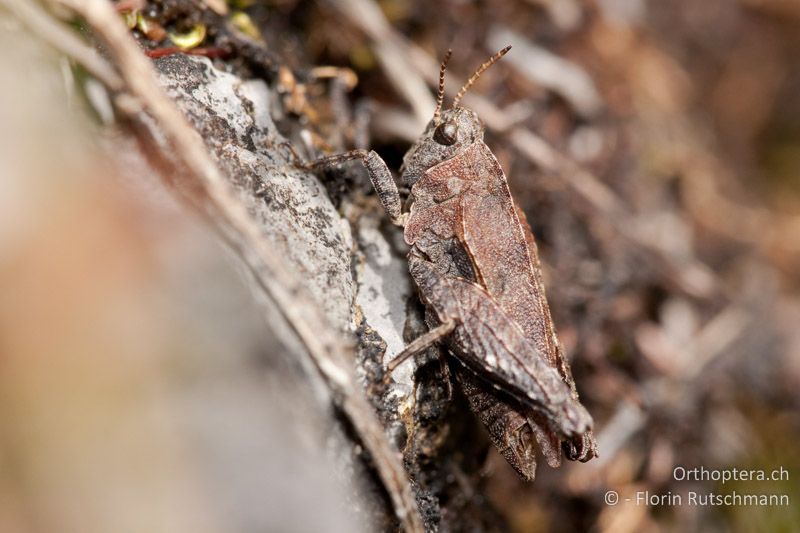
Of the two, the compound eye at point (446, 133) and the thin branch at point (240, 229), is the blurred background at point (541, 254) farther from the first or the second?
the compound eye at point (446, 133)

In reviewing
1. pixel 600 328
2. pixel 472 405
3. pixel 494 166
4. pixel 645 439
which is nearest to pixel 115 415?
pixel 472 405

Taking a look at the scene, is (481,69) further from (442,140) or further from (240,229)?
(240,229)

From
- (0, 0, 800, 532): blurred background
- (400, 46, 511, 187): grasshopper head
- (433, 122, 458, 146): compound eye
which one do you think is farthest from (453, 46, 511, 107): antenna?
(0, 0, 800, 532): blurred background

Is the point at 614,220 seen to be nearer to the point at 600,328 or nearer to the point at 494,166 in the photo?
the point at 600,328

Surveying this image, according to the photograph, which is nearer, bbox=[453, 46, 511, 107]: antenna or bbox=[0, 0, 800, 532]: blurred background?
bbox=[0, 0, 800, 532]: blurred background

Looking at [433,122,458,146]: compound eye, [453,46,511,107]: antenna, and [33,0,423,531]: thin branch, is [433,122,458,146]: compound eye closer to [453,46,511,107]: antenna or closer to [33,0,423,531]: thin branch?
[453,46,511,107]: antenna

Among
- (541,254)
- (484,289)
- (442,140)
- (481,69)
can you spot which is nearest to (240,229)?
(484,289)

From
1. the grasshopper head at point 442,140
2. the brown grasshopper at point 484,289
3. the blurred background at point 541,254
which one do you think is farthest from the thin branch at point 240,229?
the grasshopper head at point 442,140
